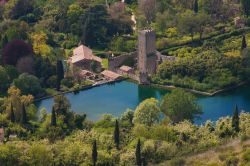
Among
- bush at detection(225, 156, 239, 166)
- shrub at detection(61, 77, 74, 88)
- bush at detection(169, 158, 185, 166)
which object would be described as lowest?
shrub at detection(61, 77, 74, 88)

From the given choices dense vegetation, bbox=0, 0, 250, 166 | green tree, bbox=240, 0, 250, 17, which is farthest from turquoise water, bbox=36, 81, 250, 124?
green tree, bbox=240, 0, 250, 17

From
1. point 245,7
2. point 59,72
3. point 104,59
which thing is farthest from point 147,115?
point 245,7

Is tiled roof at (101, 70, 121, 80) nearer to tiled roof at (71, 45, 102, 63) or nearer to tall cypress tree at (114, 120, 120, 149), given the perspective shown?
tiled roof at (71, 45, 102, 63)

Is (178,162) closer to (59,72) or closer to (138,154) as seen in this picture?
(138,154)

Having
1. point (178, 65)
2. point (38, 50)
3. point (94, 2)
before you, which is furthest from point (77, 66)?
point (94, 2)

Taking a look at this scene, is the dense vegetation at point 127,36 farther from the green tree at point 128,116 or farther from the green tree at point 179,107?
the green tree at point 128,116

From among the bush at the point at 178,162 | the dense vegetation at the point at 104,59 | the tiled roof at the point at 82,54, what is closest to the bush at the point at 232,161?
the dense vegetation at the point at 104,59
